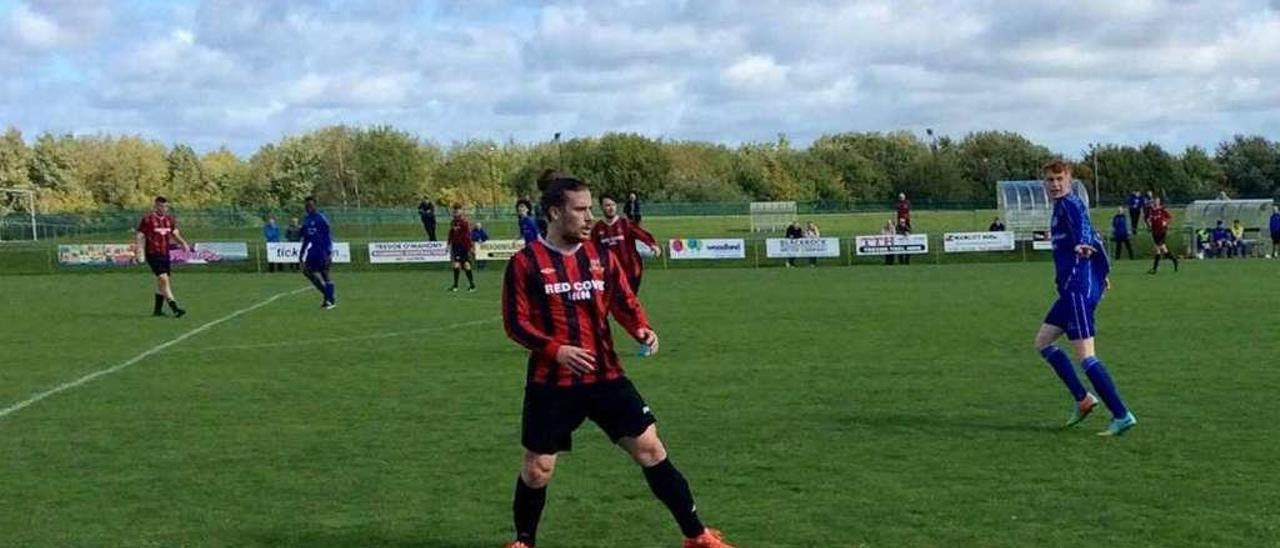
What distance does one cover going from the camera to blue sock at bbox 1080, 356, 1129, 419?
955cm

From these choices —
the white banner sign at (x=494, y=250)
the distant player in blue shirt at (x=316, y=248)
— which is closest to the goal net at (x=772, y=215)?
the white banner sign at (x=494, y=250)

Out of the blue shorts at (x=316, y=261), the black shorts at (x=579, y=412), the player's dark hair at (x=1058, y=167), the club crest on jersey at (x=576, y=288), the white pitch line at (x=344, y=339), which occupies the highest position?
the player's dark hair at (x=1058, y=167)

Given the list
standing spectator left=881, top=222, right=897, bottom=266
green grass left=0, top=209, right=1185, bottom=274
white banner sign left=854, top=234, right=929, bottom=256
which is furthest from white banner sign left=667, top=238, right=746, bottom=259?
standing spectator left=881, top=222, right=897, bottom=266

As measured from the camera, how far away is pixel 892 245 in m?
43.0

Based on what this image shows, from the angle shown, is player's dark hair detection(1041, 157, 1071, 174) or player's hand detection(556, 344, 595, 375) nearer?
player's hand detection(556, 344, 595, 375)

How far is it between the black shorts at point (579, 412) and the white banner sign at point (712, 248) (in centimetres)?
3722

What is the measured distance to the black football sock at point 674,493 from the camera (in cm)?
650

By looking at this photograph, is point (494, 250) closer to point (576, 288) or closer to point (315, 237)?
point (315, 237)

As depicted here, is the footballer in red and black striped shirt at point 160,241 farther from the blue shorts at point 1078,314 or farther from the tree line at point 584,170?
the tree line at point 584,170

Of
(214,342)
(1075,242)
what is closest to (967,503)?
(1075,242)

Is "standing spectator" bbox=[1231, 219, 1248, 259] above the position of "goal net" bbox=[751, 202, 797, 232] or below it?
→ below

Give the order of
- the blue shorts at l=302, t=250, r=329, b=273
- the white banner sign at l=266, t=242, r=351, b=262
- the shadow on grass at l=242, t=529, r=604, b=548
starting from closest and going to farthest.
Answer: the shadow on grass at l=242, t=529, r=604, b=548
the blue shorts at l=302, t=250, r=329, b=273
the white banner sign at l=266, t=242, r=351, b=262

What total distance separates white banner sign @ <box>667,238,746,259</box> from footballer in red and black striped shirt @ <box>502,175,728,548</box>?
37176 mm

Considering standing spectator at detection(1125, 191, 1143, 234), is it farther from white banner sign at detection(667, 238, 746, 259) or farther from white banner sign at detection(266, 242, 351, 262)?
white banner sign at detection(266, 242, 351, 262)
